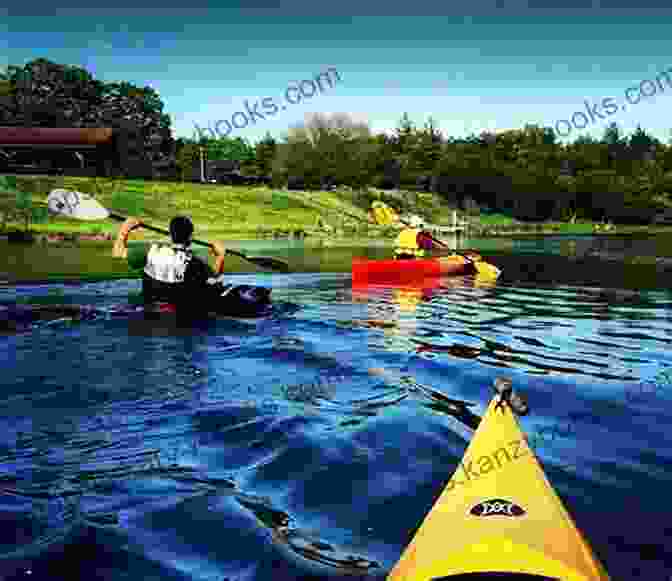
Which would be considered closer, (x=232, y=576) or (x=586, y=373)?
(x=232, y=576)

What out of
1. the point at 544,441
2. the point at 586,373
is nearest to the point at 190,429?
the point at 544,441

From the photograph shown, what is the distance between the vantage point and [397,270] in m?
20.6

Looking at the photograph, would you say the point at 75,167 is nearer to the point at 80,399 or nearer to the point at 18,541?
the point at 80,399

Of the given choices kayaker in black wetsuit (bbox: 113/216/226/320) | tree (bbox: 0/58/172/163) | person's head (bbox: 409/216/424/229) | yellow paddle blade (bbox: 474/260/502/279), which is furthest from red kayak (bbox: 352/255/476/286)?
tree (bbox: 0/58/172/163)

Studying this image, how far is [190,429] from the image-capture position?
7227 millimetres

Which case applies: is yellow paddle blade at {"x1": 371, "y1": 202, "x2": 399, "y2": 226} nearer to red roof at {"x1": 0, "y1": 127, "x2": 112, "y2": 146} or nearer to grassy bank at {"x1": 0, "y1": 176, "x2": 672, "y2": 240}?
red roof at {"x1": 0, "y1": 127, "x2": 112, "y2": 146}

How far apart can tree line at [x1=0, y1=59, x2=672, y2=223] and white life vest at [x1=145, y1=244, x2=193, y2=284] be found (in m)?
68.9

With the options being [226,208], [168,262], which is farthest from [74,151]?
[226,208]

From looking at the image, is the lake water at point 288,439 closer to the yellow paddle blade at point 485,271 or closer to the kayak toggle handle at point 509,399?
the kayak toggle handle at point 509,399

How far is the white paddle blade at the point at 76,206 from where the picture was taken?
562 inches

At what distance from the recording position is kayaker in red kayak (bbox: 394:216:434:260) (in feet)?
70.7

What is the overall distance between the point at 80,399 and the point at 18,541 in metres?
3.74

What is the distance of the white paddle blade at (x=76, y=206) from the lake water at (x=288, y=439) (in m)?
3.04

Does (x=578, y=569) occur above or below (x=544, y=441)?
above
